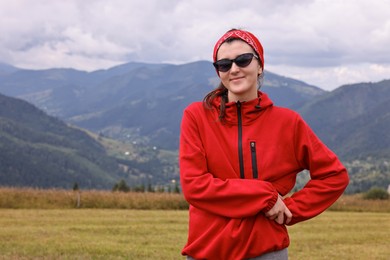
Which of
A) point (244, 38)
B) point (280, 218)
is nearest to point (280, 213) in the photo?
point (280, 218)

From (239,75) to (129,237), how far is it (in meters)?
12.4

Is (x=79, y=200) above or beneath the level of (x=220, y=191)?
beneath

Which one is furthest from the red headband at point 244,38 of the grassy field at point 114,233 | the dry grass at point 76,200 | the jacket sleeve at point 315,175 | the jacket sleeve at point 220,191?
the dry grass at point 76,200

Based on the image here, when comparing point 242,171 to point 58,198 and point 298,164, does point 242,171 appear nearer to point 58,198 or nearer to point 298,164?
point 298,164

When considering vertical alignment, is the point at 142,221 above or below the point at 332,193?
below

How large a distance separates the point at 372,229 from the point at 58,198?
1501 centimetres

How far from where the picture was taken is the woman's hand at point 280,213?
364 centimetres

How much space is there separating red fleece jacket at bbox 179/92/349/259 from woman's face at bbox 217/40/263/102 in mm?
87

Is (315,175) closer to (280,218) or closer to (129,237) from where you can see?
(280,218)

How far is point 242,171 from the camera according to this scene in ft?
12.2

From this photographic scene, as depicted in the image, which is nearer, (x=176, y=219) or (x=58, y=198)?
(x=176, y=219)

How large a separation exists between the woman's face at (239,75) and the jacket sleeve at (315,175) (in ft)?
1.31

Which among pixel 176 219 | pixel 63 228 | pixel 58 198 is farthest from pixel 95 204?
pixel 63 228

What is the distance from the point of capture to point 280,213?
368cm
